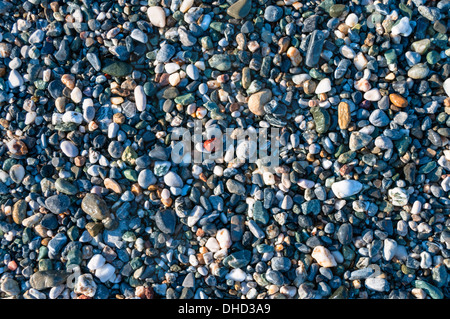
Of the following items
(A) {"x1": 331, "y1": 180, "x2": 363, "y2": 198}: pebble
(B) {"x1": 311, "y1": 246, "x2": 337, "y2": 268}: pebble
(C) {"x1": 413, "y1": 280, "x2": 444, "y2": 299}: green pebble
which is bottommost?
(C) {"x1": 413, "y1": 280, "x2": 444, "y2": 299}: green pebble

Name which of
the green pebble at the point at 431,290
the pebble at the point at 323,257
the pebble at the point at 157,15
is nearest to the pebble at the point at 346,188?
the pebble at the point at 323,257

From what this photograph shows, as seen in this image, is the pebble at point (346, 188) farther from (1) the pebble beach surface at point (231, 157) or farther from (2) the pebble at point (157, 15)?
(2) the pebble at point (157, 15)

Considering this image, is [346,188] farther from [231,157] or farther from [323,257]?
[231,157]

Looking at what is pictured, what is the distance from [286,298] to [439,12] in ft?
4.11

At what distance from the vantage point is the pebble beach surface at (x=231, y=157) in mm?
1405

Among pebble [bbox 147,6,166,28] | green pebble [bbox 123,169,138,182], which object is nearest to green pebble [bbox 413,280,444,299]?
green pebble [bbox 123,169,138,182]

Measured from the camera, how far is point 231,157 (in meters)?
1.45

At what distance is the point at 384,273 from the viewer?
4.57ft

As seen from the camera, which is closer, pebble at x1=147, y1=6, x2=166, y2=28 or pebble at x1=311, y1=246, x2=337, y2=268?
pebble at x1=311, y1=246, x2=337, y2=268

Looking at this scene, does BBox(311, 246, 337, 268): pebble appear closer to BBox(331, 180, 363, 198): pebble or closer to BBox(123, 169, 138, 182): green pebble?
BBox(331, 180, 363, 198): pebble

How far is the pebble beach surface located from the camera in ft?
4.61

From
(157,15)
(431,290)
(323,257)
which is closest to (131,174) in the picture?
(157,15)

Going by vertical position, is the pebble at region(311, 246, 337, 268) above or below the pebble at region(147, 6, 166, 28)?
below
